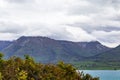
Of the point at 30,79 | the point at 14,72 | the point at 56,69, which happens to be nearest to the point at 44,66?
the point at 56,69

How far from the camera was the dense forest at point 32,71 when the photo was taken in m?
48.6

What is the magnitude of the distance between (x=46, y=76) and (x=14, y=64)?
18.4 ft

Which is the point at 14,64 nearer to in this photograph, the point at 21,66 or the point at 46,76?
the point at 21,66

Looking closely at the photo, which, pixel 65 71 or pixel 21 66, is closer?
pixel 21 66

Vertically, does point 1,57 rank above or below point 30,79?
above

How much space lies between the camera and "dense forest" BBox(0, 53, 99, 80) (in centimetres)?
4857

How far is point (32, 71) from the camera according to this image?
56281 millimetres

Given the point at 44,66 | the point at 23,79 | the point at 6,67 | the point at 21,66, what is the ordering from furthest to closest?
the point at 44,66 → the point at 21,66 → the point at 6,67 → the point at 23,79

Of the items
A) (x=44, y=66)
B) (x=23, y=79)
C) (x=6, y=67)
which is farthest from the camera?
(x=44, y=66)

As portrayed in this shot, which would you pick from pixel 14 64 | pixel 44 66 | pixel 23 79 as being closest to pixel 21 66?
pixel 14 64

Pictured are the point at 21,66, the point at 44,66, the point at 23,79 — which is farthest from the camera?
the point at 44,66

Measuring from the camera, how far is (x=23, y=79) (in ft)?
155

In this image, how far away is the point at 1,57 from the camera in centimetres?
5528

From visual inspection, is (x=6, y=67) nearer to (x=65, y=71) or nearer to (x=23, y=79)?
(x=23, y=79)
